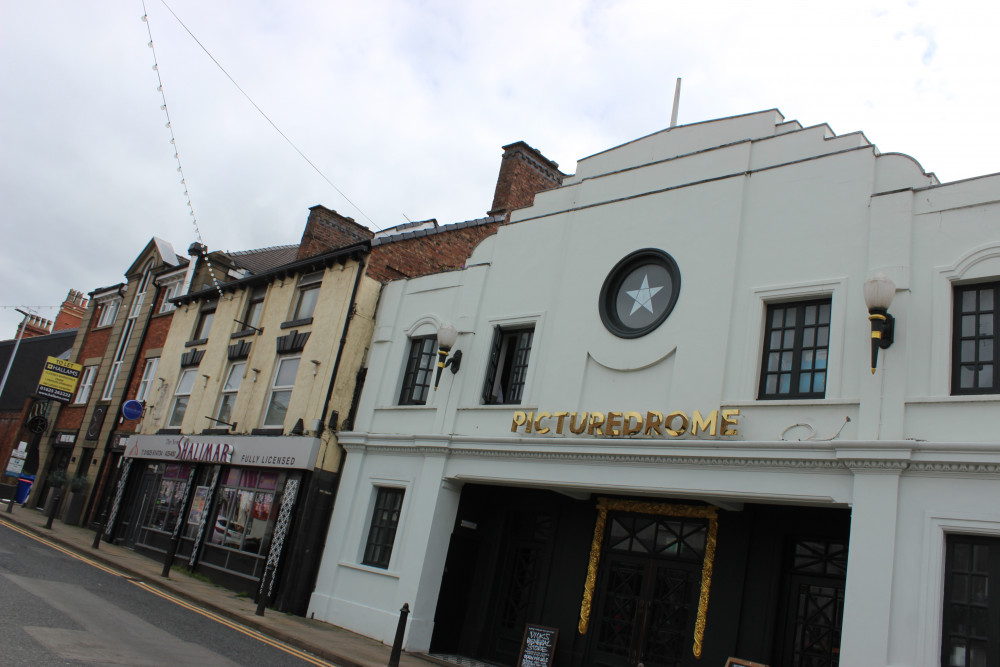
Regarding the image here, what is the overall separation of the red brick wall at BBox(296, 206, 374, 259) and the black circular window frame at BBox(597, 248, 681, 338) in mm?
10933

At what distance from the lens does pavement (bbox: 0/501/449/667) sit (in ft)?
38.5

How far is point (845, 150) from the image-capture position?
10969 mm

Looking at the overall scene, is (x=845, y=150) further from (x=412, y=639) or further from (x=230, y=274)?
(x=230, y=274)

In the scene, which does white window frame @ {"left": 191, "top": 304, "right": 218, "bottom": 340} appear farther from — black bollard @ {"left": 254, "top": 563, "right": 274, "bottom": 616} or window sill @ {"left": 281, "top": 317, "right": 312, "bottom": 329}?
black bollard @ {"left": 254, "top": 563, "right": 274, "bottom": 616}

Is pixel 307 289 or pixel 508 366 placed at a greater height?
pixel 307 289

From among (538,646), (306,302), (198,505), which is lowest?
(538,646)

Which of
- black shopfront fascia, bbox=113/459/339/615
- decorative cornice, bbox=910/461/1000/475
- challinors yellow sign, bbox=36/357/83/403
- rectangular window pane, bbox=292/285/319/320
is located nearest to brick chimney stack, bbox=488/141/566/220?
rectangular window pane, bbox=292/285/319/320

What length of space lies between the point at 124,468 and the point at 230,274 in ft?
23.0

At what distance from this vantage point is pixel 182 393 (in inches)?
902

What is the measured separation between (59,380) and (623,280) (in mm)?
23837

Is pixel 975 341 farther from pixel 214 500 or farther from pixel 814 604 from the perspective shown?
pixel 214 500

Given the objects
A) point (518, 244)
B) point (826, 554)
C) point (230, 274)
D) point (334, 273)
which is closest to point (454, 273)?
point (518, 244)

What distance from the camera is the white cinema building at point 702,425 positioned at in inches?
348

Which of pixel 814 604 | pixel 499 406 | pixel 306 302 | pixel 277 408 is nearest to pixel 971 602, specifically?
pixel 814 604
